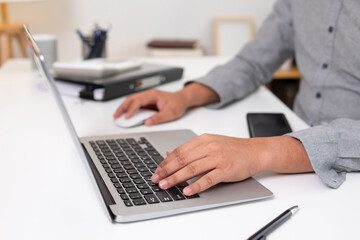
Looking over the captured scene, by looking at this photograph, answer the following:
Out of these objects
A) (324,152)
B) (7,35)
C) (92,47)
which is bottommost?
Answer: (7,35)

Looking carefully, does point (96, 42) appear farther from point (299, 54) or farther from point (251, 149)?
point (251, 149)

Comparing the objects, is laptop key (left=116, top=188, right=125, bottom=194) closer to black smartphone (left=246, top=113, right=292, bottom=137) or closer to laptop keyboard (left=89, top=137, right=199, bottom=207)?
laptop keyboard (left=89, top=137, right=199, bottom=207)

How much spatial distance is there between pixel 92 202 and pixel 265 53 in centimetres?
85

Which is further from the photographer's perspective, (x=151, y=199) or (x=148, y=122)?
(x=148, y=122)

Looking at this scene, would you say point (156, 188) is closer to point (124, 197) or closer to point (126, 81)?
point (124, 197)

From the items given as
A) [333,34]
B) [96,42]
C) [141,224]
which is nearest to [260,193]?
[141,224]

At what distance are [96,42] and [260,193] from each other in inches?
43.3

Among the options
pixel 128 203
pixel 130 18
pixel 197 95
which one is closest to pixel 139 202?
pixel 128 203

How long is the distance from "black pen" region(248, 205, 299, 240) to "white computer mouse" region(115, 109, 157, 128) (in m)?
0.47

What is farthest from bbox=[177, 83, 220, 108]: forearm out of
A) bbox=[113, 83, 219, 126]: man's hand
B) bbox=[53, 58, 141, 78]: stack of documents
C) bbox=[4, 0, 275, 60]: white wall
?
bbox=[4, 0, 275, 60]: white wall

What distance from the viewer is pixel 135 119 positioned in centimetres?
99

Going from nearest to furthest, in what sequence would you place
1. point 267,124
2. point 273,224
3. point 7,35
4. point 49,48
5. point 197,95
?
point 273,224 < point 267,124 < point 197,95 < point 49,48 < point 7,35

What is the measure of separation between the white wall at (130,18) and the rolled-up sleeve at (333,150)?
7.48ft

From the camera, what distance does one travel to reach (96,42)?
1580 mm
